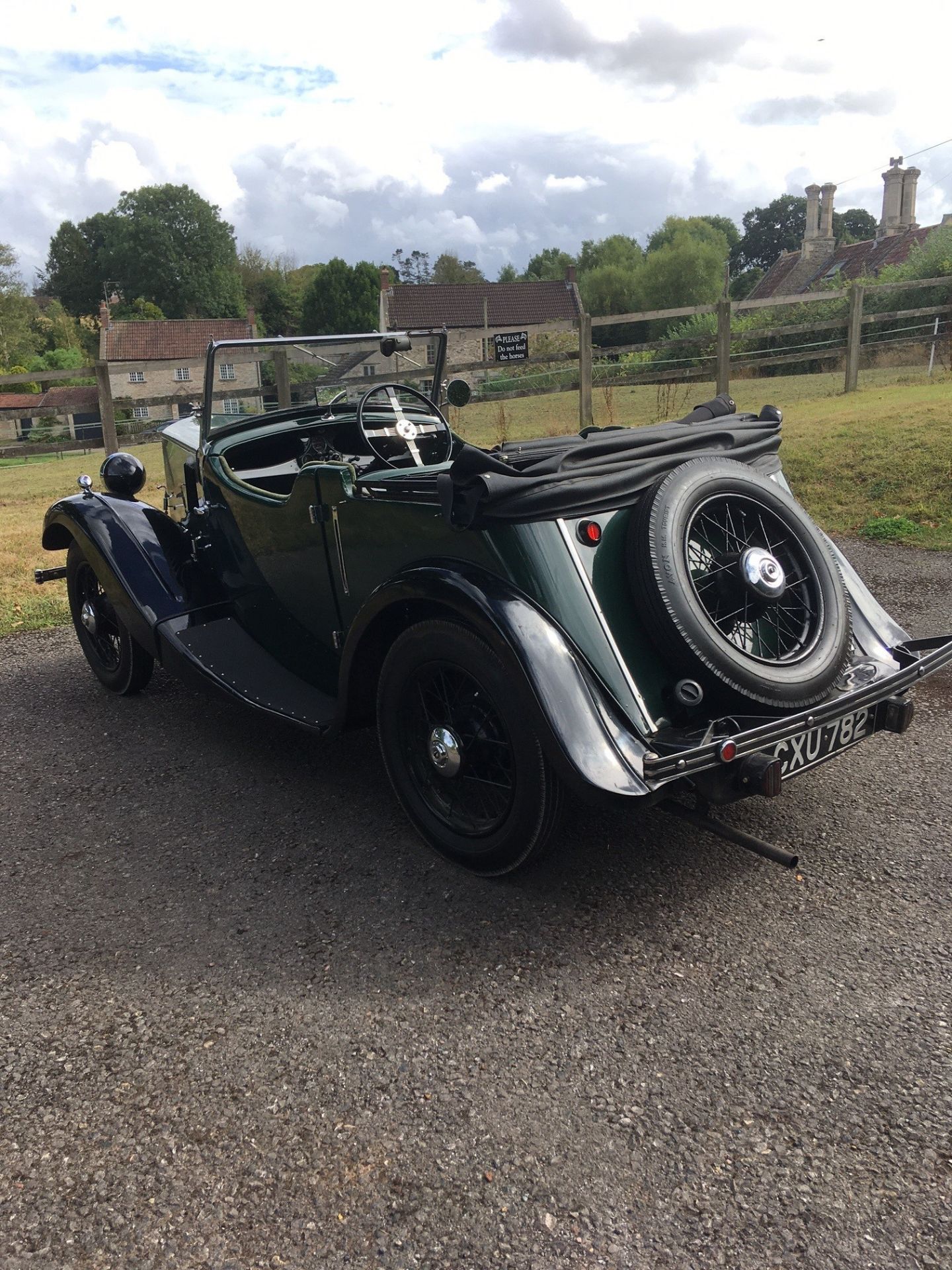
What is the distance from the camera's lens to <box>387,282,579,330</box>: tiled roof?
47969mm

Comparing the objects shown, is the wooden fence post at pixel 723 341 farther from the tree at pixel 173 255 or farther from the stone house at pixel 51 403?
the tree at pixel 173 255

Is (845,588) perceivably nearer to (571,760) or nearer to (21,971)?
(571,760)

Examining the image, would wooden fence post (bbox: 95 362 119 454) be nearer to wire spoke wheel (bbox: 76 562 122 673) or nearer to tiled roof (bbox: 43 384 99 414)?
wire spoke wheel (bbox: 76 562 122 673)

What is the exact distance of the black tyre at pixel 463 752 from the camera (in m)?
2.68

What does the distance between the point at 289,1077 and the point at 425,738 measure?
1195 millimetres

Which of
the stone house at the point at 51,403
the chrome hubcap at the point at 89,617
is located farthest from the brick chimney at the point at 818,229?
the chrome hubcap at the point at 89,617

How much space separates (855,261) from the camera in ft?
155

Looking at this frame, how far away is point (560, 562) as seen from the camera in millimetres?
2789

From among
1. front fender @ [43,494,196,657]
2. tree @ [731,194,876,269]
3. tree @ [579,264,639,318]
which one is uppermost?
tree @ [731,194,876,269]

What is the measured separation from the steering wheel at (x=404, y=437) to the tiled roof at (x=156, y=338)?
55.6 m

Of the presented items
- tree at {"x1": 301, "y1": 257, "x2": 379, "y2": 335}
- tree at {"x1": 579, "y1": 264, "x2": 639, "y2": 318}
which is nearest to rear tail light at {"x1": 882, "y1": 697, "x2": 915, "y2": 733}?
tree at {"x1": 579, "y1": 264, "x2": 639, "y2": 318}

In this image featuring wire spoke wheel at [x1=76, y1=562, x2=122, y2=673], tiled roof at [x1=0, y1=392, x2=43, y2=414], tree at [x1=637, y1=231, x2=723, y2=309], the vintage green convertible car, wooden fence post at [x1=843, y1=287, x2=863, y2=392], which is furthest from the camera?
tiled roof at [x1=0, y1=392, x2=43, y2=414]

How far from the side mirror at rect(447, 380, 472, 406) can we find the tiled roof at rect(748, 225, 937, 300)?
118ft

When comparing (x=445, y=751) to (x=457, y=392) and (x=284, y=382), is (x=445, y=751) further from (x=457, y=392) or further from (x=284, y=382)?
(x=284, y=382)
